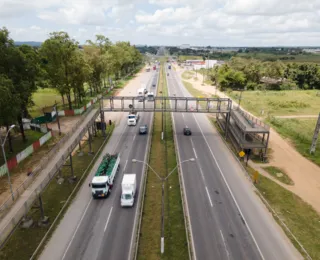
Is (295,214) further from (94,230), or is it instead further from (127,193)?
(94,230)

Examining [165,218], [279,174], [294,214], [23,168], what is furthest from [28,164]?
[279,174]

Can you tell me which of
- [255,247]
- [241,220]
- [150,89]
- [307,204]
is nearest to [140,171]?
[241,220]

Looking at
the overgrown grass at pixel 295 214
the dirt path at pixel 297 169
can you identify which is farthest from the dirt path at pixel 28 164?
the dirt path at pixel 297 169

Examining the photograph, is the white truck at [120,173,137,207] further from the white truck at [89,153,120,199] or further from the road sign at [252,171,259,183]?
the road sign at [252,171,259,183]

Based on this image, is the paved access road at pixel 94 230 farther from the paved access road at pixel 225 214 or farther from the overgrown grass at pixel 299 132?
the overgrown grass at pixel 299 132

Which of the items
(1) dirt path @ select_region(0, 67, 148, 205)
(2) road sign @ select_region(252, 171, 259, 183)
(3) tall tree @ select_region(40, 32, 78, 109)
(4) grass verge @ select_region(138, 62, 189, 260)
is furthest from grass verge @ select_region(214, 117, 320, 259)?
(3) tall tree @ select_region(40, 32, 78, 109)
